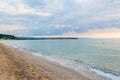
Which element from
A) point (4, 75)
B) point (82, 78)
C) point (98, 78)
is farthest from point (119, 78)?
point (4, 75)

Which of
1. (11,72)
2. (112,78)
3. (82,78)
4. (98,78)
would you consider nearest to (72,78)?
(82,78)

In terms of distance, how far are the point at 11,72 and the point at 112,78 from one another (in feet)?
32.6

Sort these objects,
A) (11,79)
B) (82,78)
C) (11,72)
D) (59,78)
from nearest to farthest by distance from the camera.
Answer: (11,79), (11,72), (59,78), (82,78)

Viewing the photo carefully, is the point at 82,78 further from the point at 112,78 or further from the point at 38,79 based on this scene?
the point at 38,79

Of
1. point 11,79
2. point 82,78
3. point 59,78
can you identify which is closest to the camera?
point 11,79

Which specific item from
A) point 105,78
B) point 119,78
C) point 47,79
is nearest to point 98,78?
point 105,78

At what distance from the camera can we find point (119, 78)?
69.8ft

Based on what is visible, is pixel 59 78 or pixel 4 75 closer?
pixel 4 75

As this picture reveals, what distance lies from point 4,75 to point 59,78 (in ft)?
16.4

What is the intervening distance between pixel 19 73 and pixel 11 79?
212 centimetres

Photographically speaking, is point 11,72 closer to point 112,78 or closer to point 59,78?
point 59,78

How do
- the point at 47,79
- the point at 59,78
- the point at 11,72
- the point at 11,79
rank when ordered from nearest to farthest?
the point at 11,79
the point at 47,79
the point at 11,72
the point at 59,78

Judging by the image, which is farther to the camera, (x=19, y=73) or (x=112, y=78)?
(x=112, y=78)

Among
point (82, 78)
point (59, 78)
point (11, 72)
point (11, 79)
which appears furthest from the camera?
point (82, 78)
